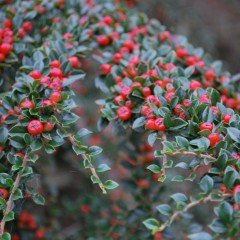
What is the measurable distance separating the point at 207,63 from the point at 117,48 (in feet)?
1.35

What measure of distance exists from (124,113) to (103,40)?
492 mm

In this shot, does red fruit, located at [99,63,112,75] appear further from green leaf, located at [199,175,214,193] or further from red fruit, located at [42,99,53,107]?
green leaf, located at [199,175,214,193]

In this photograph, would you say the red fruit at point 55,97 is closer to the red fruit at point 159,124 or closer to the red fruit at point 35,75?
the red fruit at point 35,75

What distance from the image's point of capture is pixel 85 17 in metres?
2.08

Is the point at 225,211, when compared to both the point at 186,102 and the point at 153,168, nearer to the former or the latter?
the point at 153,168

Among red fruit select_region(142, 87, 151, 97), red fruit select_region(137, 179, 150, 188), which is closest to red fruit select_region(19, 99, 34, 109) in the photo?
red fruit select_region(142, 87, 151, 97)

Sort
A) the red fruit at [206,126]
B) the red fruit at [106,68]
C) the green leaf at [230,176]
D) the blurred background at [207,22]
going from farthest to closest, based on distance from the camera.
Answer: the blurred background at [207,22]
the red fruit at [106,68]
the red fruit at [206,126]
the green leaf at [230,176]

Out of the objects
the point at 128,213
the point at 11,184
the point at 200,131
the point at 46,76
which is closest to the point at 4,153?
the point at 11,184

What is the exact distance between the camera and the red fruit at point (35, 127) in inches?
57.5

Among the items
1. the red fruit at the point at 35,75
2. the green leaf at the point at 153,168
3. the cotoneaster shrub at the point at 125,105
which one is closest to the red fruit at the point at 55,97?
the cotoneaster shrub at the point at 125,105

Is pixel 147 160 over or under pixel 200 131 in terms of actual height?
under

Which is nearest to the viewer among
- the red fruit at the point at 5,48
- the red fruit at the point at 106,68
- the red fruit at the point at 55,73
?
the red fruit at the point at 55,73

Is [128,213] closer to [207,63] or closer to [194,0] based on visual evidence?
[207,63]

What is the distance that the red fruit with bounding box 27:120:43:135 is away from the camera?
1.46 metres
